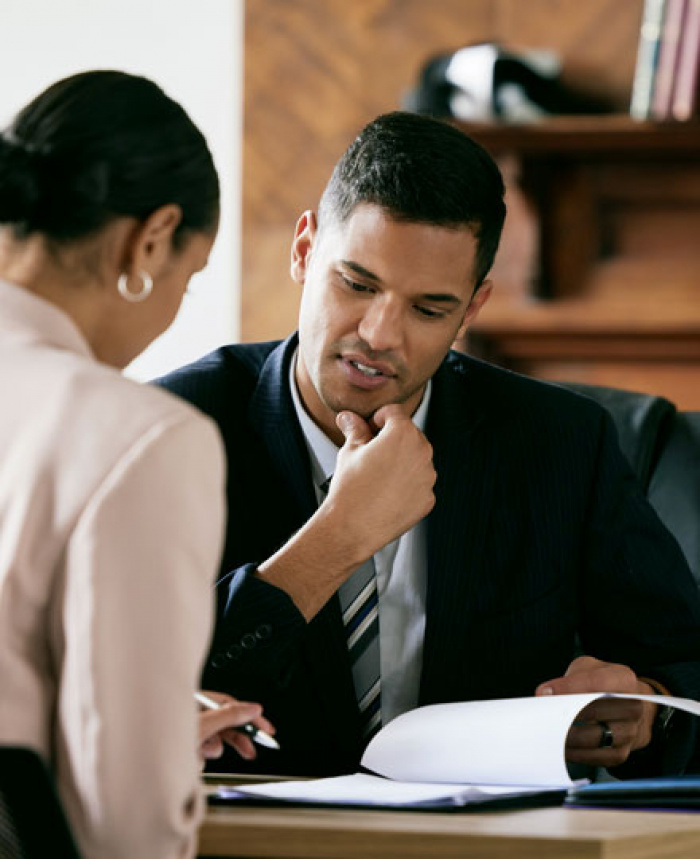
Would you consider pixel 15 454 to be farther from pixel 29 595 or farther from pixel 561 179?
pixel 561 179

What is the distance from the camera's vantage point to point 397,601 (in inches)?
73.7

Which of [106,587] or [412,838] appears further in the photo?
[412,838]

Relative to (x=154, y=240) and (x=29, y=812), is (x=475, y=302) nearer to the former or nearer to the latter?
(x=154, y=240)

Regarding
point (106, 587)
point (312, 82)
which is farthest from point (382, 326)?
point (312, 82)

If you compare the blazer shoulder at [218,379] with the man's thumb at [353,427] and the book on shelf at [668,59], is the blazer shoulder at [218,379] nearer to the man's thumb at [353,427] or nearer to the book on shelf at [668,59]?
the man's thumb at [353,427]

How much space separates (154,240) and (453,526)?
2.74 ft

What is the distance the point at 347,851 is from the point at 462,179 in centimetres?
96

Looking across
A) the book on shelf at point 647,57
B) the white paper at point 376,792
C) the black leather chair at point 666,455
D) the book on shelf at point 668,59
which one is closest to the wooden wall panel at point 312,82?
the book on shelf at point 647,57

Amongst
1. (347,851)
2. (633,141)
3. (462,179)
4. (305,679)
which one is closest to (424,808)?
(347,851)

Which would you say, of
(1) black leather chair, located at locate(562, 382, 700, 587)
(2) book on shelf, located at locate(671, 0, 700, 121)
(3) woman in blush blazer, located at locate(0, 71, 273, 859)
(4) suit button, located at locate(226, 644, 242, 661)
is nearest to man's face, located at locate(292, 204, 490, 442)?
(4) suit button, located at locate(226, 644, 242, 661)

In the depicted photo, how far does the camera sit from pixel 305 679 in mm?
1799

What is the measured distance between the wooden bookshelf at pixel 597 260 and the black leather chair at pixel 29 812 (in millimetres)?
2881

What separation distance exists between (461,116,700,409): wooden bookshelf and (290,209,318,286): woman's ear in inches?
68.4

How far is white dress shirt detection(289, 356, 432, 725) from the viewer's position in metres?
1.84
